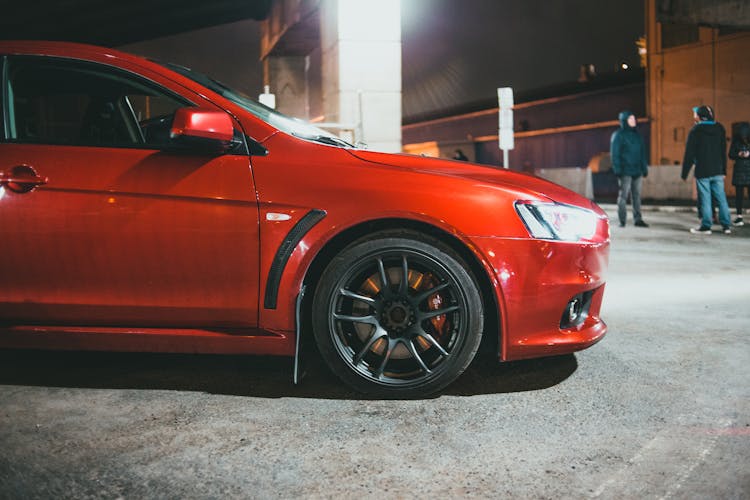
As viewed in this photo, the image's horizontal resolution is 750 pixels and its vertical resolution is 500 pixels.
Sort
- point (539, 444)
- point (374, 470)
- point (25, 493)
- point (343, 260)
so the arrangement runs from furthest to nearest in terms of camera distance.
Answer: point (343, 260) < point (539, 444) < point (374, 470) < point (25, 493)

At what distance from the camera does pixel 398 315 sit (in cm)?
347

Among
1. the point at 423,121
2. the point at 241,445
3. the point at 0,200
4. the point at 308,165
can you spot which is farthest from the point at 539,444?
the point at 423,121

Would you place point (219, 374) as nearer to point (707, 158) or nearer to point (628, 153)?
point (707, 158)

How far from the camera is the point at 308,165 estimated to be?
342 centimetres

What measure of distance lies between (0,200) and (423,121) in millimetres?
44988

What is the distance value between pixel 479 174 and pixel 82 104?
2060 mm

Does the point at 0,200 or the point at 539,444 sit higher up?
the point at 0,200

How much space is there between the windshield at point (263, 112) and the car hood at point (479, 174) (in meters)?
0.31

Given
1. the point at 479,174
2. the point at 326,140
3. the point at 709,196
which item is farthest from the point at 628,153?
the point at 326,140

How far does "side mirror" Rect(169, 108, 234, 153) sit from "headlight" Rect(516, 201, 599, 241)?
4.33ft

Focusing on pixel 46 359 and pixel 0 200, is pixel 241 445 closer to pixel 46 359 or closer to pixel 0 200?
pixel 0 200

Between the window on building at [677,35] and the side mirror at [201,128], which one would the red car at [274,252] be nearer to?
the side mirror at [201,128]

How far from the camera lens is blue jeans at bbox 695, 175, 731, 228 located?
36.7 feet

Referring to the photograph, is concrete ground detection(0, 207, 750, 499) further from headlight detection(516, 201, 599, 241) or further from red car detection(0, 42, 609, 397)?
headlight detection(516, 201, 599, 241)
